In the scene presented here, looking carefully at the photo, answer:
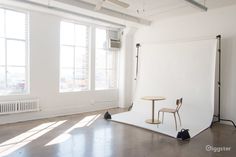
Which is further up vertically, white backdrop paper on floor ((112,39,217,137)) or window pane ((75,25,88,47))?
window pane ((75,25,88,47))

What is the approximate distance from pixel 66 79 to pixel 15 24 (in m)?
2.12

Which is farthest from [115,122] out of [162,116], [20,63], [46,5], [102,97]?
[46,5]

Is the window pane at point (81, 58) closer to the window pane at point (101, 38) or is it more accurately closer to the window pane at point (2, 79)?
the window pane at point (101, 38)

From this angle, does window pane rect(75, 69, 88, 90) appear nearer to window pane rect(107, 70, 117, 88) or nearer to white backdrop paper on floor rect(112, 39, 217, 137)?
window pane rect(107, 70, 117, 88)

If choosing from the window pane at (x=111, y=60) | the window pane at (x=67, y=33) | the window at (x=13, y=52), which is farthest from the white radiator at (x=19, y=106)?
the window pane at (x=111, y=60)

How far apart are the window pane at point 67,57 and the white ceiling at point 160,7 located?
6.41ft

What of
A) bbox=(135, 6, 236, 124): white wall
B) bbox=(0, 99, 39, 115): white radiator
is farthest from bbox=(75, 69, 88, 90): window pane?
bbox=(135, 6, 236, 124): white wall

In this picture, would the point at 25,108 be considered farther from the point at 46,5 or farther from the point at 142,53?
the point at 142,53

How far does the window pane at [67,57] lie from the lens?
21.8ft

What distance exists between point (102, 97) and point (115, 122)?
2089 millimetres

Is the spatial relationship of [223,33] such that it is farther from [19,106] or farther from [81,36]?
[19,106]

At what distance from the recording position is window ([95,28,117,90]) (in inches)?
299

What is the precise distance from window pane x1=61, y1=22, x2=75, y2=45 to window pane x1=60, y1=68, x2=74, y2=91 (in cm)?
88

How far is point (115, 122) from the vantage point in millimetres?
5664
